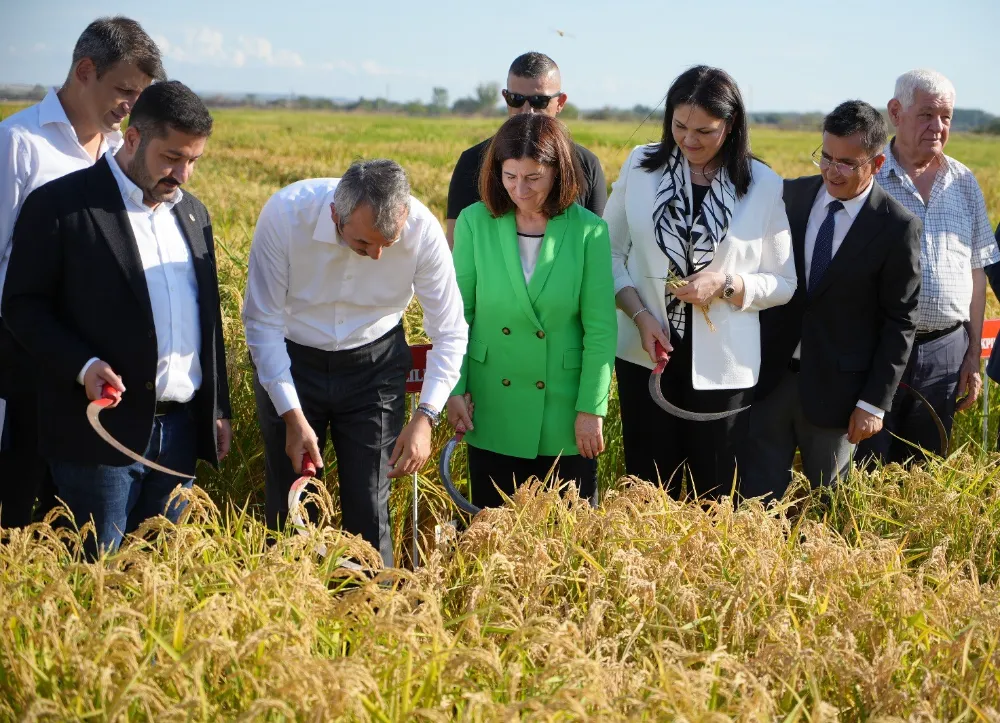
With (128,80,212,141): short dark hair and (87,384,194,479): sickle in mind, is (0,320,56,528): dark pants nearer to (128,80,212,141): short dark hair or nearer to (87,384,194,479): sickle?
(87,384,194,479): sickle

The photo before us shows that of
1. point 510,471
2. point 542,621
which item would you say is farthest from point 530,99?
point 542,621

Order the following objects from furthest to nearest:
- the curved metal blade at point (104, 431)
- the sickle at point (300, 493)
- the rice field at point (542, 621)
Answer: the sickle at point (300, 493) < the curved metal blade at point (104, 431) < the rice field at point (542, 621)

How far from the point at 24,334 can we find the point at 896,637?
7.47 feet

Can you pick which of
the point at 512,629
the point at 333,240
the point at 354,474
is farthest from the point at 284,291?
the point at 512,629

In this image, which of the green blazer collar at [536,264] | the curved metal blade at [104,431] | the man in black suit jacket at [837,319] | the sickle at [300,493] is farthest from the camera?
the man in black suit jacket at [837,319]

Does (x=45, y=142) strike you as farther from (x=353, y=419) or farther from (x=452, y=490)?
(x=452, y=490)

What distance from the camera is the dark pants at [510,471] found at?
343cm

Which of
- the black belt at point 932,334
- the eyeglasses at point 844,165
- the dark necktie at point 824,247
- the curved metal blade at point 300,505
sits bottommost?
the curved metal blade at point 300,505

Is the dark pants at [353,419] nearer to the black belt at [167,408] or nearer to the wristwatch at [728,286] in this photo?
the black belt at [167,408]

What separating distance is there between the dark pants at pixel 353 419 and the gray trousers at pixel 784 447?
135 cm

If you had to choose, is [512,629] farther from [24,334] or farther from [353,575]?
[24,334]

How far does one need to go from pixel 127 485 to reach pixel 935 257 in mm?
2964

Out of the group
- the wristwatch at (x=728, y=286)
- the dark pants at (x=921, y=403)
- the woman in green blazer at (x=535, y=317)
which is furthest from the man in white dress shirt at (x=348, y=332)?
the dark pants at (x=921, y=403)

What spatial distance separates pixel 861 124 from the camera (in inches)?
129
